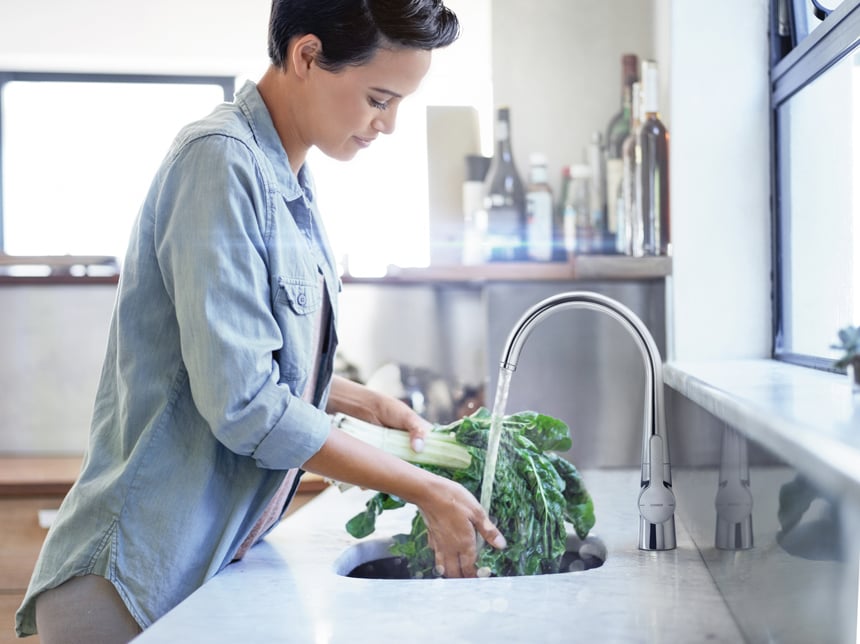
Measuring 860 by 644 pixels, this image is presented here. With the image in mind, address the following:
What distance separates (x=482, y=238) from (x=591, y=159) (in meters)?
0.31

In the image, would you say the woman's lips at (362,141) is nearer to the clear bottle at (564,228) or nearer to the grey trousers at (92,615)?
the grey trousers at (92,615)

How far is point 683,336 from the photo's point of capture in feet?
5.69

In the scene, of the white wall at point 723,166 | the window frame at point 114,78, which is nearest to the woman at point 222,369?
Result: the white wall at point 723,166

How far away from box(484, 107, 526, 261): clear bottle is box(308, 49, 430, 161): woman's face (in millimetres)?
946

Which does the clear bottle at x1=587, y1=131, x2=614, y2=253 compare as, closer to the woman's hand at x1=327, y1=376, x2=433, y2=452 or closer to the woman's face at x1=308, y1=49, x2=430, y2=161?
the woman's hand at x1=327, y1=376, x2=433, y2=452

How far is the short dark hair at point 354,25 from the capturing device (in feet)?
3.53

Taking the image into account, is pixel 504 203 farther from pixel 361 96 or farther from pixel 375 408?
pixel 361 96

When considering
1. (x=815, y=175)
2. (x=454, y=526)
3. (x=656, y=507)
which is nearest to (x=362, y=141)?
(x=454, y=526)

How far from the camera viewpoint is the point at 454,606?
3.13 feet

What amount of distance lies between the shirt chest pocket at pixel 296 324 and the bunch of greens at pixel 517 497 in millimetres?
254

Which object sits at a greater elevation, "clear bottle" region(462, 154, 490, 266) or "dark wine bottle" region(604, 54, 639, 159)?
"dark wine bottle" region(604, 54, 639, 159)

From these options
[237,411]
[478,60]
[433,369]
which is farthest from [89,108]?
[237,411]

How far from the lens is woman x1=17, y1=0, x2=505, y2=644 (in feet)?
3.23

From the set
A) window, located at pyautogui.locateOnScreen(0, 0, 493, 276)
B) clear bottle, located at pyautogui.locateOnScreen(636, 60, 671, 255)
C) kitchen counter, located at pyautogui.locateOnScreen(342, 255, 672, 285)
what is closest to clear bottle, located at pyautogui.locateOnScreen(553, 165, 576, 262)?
kitchen counter, located at pyautogui.locateOnScreen(342, 255, 672, 285)
